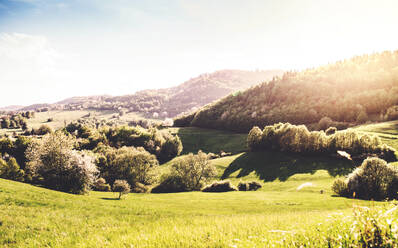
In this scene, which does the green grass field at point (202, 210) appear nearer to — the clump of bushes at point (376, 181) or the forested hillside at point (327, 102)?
the clump of bushes at point (376, 181)

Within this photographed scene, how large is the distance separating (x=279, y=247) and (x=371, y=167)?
4986cm

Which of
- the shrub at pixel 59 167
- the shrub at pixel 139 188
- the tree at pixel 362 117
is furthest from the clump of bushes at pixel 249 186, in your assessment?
the tree at pixel 362 117

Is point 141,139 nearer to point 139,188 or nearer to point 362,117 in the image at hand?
point 139,188

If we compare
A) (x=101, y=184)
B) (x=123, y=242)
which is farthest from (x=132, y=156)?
(x=123, y=242)

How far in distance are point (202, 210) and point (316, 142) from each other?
68220mm

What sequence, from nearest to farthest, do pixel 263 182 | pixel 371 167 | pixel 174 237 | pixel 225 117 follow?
1. pixel 174 237
2. pixel 371 167
3. pixel 263 182
4. pixel 225 117

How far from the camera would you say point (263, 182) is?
229 ft

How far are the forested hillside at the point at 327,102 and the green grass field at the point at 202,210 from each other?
26.0 m

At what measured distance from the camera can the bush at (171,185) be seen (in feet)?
228

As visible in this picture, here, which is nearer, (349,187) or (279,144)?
(349,187)

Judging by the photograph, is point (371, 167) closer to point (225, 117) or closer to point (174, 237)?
point (174, 237)

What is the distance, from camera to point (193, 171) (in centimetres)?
7381

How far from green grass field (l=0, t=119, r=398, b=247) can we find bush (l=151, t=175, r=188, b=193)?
1460cm

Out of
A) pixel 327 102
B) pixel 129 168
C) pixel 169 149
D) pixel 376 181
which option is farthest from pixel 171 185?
pixel 327 102
